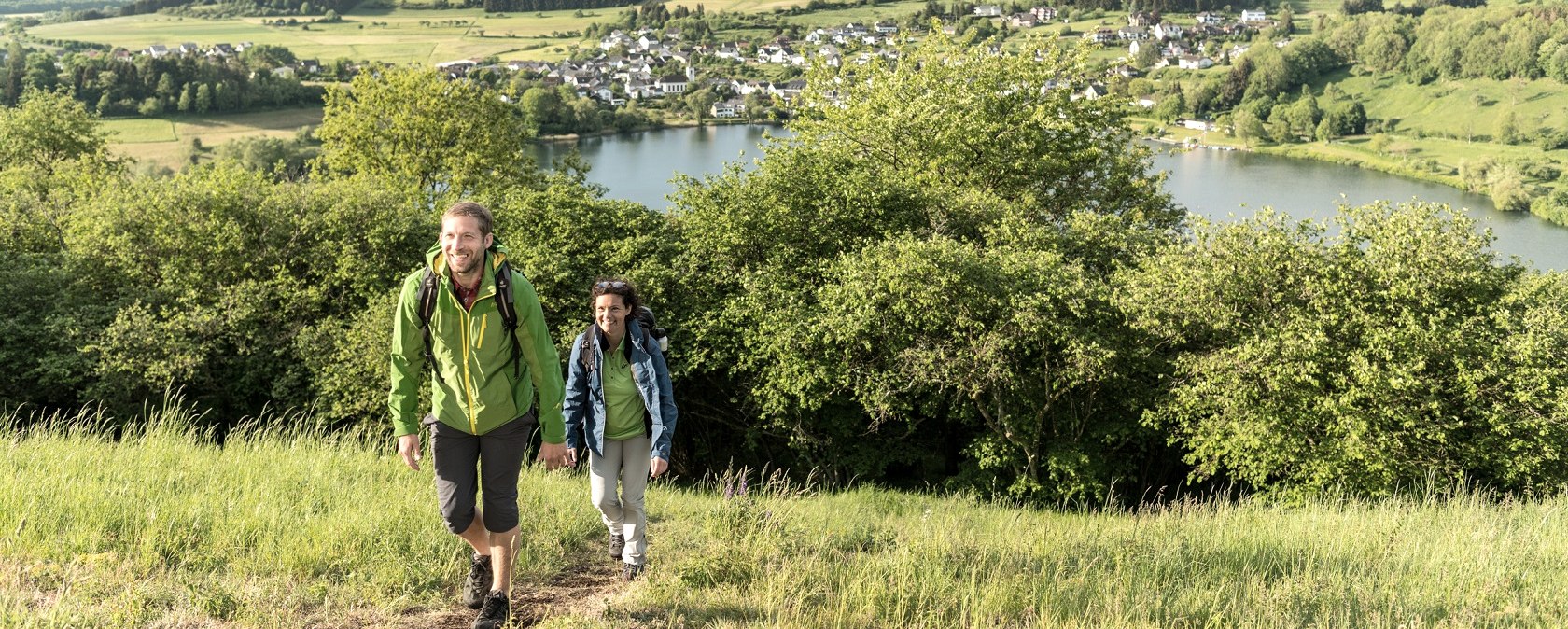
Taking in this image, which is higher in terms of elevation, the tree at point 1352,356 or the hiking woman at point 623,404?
the hiking woman at point 623,404

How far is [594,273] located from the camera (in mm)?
15992

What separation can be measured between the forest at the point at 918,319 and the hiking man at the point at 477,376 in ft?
27.9

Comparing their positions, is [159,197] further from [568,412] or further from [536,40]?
[536,40]

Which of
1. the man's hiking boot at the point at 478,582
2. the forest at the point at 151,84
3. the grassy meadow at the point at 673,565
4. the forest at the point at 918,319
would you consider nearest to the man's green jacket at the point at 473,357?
the man's hiking boot at the point at 478,582

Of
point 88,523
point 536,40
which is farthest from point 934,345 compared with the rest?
point 536,40

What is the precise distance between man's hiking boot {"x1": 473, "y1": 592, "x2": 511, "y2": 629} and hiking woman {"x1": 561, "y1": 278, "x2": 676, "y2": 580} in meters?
0.84

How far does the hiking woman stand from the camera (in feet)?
15.9

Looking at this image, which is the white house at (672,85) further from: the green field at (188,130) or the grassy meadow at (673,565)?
the grassy meadow at (673,565)

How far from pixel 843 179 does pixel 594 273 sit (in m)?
4.52

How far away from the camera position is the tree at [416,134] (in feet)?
91.4

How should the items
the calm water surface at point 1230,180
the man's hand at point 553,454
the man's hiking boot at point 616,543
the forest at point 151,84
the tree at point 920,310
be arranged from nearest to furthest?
1. the man's hand at point 553,454
2. the man's hiking boot at point 616,543
3. the tree at point 920,310
4. the calm water surface at point 1230,180
5. the forest at point 151,84

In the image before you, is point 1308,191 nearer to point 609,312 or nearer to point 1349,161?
point 1349,161

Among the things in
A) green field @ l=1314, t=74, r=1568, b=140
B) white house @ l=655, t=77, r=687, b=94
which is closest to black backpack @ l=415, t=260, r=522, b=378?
green field @ l=1314, t=74, r=1568, b=140

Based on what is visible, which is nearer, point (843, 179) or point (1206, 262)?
point (1206, 262)
